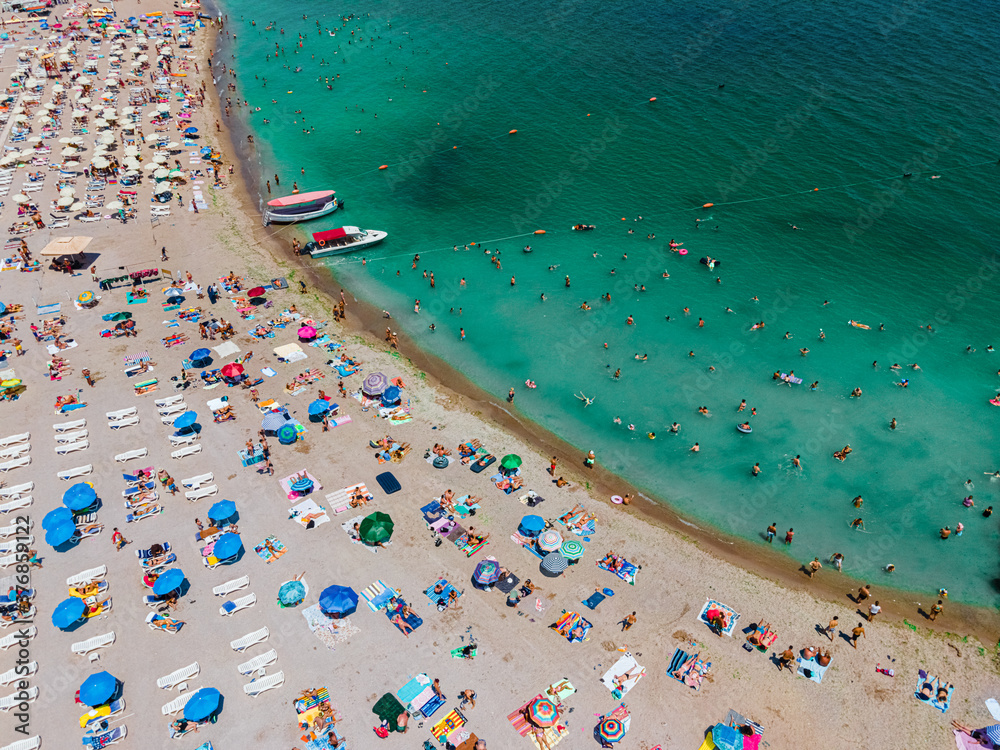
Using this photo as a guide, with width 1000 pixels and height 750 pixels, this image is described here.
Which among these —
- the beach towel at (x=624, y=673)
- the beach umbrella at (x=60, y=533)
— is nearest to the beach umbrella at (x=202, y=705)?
the beach umbrella at (x=60, y=533)

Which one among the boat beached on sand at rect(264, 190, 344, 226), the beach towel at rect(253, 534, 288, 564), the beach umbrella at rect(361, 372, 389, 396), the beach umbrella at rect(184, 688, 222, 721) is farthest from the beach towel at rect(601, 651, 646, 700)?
the boat beached on sand at rect(264, 190, 344, 226)

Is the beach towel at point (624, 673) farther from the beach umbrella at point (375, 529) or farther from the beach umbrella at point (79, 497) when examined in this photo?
the beach umbrella at point (79, 497)

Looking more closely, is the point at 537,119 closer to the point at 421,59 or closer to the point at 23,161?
the point at 421,59

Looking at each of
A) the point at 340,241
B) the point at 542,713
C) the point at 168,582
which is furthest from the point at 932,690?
the point at 340,241

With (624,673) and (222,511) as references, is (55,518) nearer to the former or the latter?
(222,511)

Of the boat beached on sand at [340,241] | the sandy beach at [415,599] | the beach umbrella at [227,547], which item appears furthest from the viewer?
the boat beached on sand at [340,241]

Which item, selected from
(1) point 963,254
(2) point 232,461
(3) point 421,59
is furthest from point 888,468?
(3) point 421,59

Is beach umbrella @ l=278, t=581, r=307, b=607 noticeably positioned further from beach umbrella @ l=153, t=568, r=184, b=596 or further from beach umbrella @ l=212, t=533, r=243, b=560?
beach umbrella @ l=153, t=568, r=184, b=596
